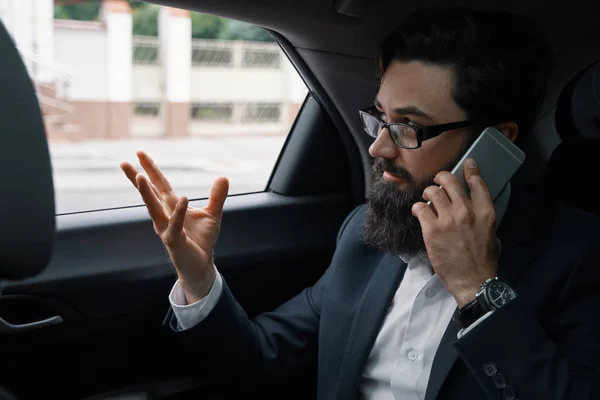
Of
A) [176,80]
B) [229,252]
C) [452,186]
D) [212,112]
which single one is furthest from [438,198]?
[176,80]

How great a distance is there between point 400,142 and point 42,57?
1862 mm

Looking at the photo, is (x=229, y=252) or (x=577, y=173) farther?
(x=229, y=252)

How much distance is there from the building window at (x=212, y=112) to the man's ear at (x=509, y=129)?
218cm

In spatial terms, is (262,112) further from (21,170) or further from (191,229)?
(21,170)

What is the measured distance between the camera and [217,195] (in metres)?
1.66

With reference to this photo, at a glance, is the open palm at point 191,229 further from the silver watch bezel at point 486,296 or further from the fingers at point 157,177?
the silver watch bezel at point 486,296

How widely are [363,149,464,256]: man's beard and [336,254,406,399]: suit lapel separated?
94 millimetres

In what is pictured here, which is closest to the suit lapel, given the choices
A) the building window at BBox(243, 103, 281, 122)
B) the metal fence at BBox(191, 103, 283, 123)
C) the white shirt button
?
the white shirt button

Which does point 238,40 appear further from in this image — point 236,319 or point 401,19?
point 236,319

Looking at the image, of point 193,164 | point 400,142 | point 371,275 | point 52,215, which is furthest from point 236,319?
point 193,164

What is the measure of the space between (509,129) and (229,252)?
981 millimetres

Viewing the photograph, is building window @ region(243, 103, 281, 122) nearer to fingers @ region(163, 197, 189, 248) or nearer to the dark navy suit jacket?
the dark navy suit jacket

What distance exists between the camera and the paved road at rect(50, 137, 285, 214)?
92.3 inches

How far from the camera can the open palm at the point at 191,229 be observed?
1582 millimetres
